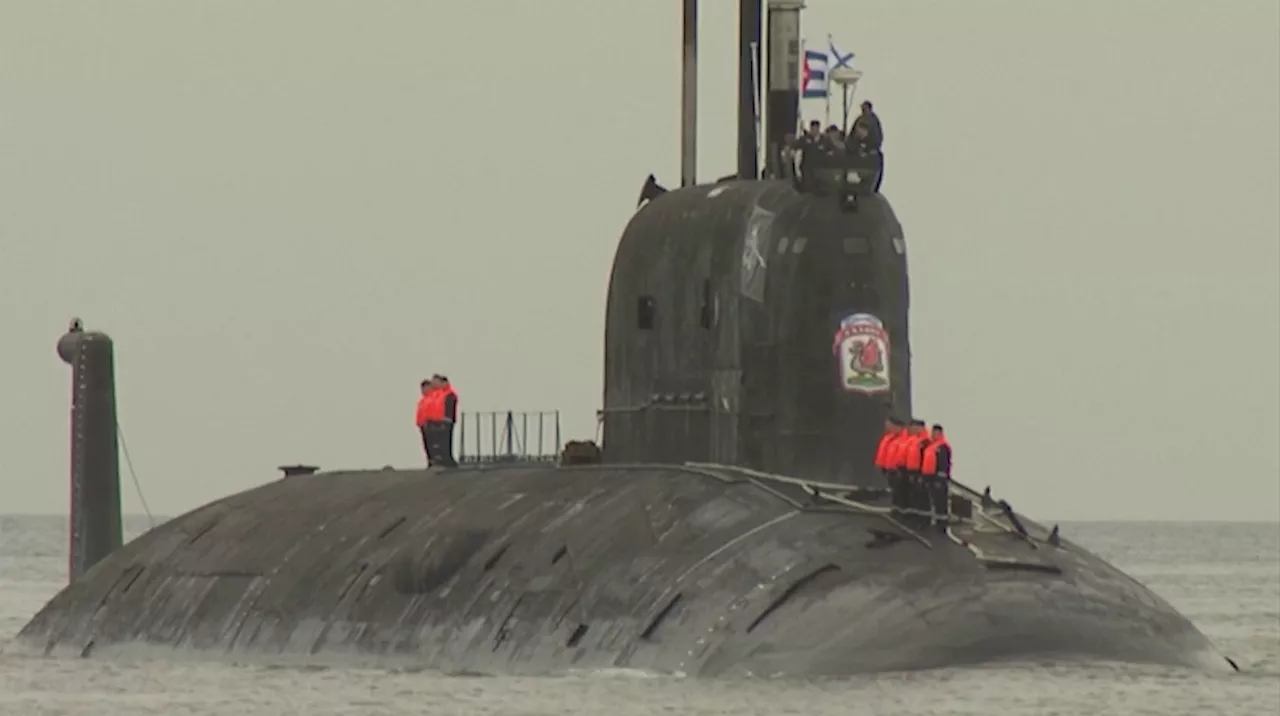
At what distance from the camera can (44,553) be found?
120 metres

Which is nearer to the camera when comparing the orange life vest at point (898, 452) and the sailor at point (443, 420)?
the orange life vest at point (898, 452)

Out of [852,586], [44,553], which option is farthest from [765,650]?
[44,553]

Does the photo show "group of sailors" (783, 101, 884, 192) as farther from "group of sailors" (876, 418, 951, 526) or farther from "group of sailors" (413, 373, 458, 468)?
"group of sailors" (413, 373, 458, 468)

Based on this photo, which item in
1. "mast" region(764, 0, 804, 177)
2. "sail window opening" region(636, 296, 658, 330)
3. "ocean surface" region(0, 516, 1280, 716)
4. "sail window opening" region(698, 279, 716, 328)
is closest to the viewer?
"ocean surface" region(0, 516, 1280, 716)

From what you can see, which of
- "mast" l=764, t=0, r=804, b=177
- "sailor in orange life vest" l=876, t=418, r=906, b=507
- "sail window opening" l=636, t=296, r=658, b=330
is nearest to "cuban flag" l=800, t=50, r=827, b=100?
"mast" l=764, t=0, r=804, b=177

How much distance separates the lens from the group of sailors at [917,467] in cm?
2898

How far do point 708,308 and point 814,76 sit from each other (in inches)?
93.9

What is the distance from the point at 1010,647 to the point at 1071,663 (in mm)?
701

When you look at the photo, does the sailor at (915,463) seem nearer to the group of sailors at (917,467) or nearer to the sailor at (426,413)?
the group of sailors at (917,467)

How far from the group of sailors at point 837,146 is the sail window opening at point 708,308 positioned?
1.45 m

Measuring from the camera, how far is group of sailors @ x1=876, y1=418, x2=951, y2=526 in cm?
2898

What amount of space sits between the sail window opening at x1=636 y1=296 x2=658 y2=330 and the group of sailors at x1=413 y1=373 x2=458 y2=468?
3.61 metres

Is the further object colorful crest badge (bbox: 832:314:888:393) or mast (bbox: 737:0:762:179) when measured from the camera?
mast (bbox: 737:0:762:179)

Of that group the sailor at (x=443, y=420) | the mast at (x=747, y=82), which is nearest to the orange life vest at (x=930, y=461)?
the mast at (x=747, y=82)
